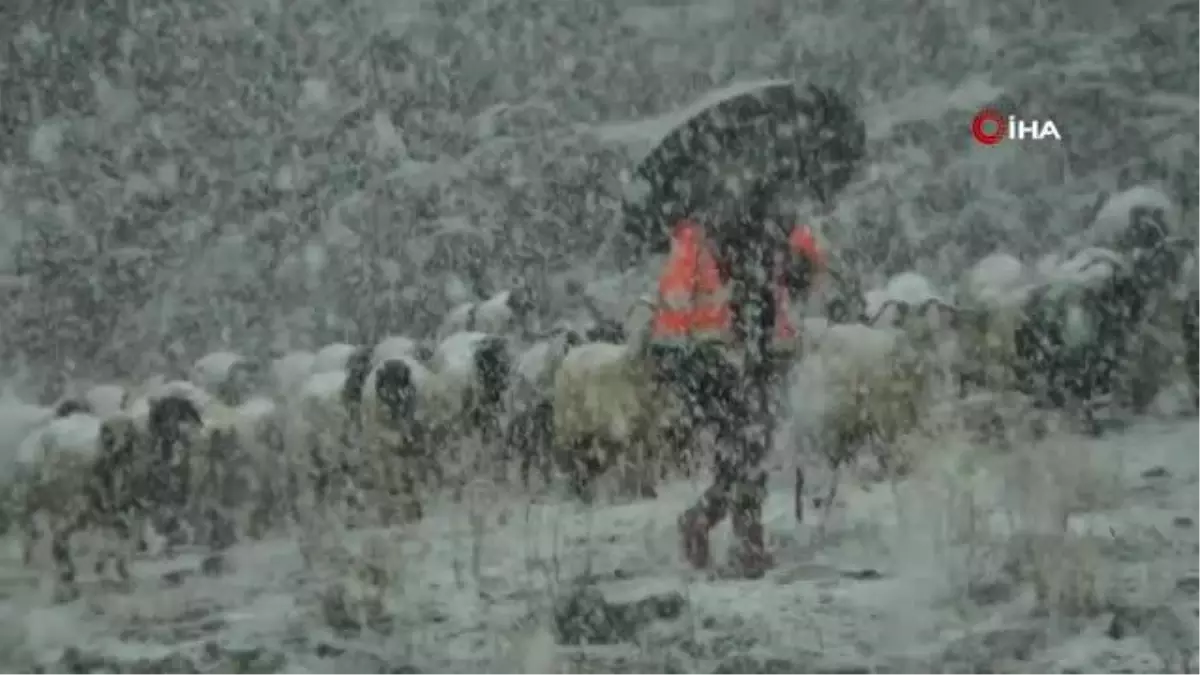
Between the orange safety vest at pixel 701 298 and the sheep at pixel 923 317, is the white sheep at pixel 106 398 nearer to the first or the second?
the orange safety vest at pixel 701 298

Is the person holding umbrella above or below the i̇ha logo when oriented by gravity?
below

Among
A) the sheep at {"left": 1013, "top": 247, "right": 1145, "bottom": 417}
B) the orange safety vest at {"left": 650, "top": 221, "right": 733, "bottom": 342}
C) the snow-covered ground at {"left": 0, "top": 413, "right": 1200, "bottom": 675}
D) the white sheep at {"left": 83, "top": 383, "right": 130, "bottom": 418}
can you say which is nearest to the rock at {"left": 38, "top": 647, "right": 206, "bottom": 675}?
the snow-covered ground at {"left": 0, "top": 413, "right": 1200, "bottom": 675}

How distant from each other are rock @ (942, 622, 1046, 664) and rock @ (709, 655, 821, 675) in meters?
0.27

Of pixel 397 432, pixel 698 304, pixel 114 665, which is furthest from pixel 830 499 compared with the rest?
pixel 114 665

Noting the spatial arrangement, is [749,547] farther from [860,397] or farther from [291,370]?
[291,370]

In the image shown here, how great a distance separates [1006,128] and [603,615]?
123 cm

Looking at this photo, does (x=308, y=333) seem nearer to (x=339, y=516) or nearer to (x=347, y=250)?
(x=347, y=250)

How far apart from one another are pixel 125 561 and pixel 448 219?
92 cm

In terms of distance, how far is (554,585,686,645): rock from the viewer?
280 cm

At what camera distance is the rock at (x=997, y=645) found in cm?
278

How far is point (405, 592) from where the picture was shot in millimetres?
2826

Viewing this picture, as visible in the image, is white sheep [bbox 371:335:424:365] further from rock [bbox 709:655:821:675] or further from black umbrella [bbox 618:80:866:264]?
rock [bbox 709:655:821:675]

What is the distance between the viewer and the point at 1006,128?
2.86 meters

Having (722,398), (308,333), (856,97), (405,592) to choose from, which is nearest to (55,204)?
(308,333)
